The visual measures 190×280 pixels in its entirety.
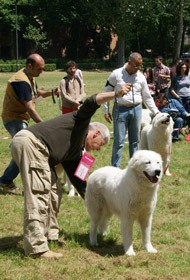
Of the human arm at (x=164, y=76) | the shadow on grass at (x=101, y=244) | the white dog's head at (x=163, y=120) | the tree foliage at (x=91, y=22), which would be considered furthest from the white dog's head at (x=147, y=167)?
the tree foliage at (x=91, y=22)

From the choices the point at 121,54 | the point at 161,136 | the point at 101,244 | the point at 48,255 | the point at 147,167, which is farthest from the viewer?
the point at 121,54

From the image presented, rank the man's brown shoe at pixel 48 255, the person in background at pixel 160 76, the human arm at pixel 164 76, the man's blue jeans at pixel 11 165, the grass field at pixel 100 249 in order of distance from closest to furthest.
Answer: the grass field at pixel 100 249
the man's brown shoe at pixel 48 255
the man's blue jeans at pixel 11 165
the person in background at pixel 160 76
the human arm at pixel 164 76

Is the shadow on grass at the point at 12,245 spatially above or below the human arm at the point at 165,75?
below

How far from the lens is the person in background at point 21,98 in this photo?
19.0ft

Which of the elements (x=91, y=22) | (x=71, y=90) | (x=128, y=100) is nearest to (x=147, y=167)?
(x=128, y=100)

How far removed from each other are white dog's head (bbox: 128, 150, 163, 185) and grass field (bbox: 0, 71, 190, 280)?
88 centimetres

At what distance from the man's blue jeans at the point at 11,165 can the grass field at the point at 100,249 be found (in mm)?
253

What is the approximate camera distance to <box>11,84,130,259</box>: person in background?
445 centimetres

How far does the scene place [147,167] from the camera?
175 inches

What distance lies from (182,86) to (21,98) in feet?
22.4

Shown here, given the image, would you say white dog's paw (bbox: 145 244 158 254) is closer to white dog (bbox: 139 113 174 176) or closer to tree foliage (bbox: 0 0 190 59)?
white dog (bbox: 139 113 174 176)

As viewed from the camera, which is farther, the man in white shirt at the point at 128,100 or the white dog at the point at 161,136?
the white dog at the point at 161,136

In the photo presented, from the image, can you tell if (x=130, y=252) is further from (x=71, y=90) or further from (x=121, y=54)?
(x=121, y=54)

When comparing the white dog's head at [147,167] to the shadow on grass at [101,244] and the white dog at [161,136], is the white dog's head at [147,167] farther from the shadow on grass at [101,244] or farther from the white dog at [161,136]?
the white dog at [161,136]
